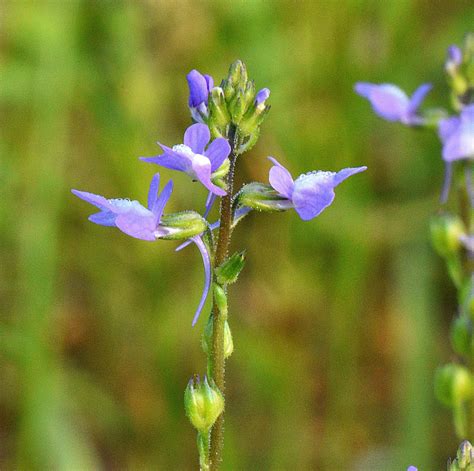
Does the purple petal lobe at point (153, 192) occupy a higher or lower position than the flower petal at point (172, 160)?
lower

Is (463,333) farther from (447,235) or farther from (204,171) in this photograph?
(204,171)

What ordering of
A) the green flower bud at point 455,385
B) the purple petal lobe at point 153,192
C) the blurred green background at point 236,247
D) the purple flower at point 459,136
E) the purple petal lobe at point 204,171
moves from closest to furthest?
the purple petal lobe at point 204,171, the purple petal lobe at point 153,192, the purple flower at point 459,136, the green flower bud at point 455,385, the blurred green background at point 236,247

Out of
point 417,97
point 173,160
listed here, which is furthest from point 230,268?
point 417,97

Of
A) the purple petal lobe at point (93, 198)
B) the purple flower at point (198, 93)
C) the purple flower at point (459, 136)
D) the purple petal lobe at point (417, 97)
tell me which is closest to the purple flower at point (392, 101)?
the purple petal lobe at point (417, 97)

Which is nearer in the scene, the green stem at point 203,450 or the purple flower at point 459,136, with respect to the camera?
the green stem at point 203,450

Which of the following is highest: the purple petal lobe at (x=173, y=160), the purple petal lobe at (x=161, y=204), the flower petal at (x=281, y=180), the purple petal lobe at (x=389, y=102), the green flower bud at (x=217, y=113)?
the purple petal lobe at (x=389, y=102)

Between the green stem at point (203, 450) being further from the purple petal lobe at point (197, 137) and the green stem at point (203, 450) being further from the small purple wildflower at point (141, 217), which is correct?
the purple petal lobe at point (197, 137)
